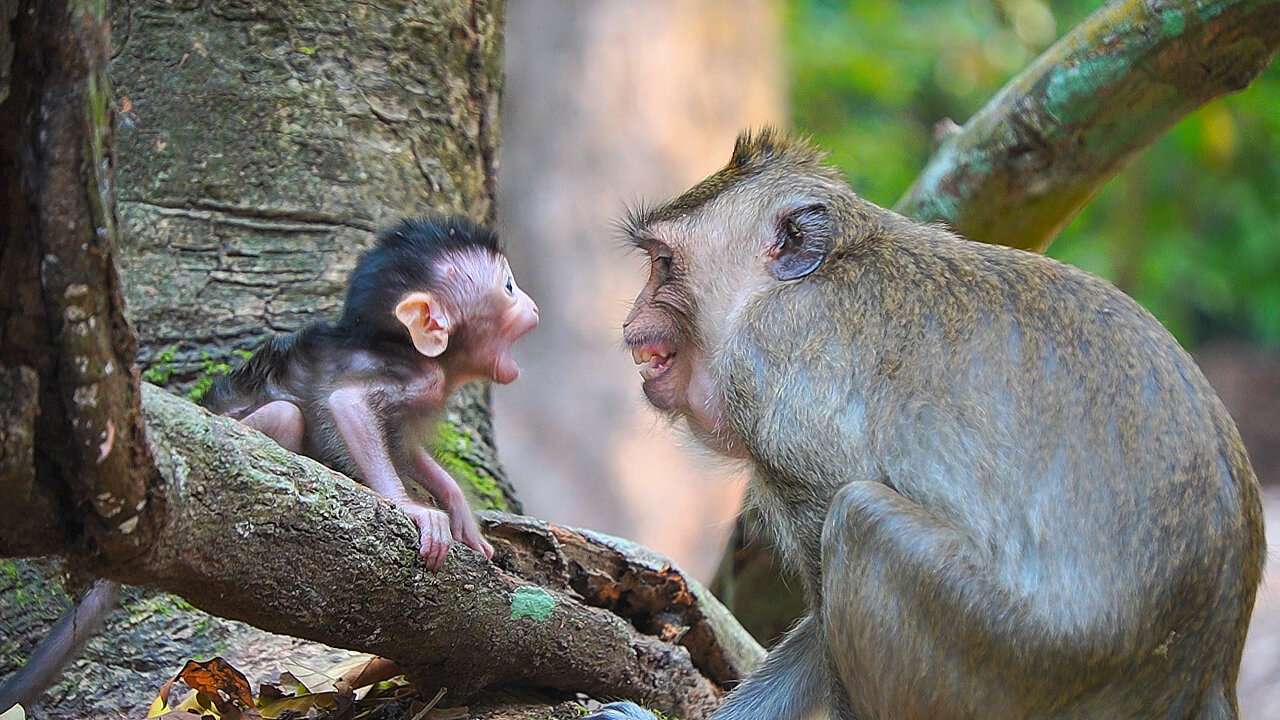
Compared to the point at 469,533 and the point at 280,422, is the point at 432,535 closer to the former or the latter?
the point at 469,533

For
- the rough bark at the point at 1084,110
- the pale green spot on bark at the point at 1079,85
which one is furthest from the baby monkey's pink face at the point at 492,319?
the pale green spot on bark at the point at 1079,85

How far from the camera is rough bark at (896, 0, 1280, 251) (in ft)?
14.6

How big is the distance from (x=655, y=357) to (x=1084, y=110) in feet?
6.50

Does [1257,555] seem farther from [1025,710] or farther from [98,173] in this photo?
[98,173]

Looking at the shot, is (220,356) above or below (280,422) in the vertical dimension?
above

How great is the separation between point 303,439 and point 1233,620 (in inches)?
103

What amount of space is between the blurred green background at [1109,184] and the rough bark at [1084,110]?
21.9ft

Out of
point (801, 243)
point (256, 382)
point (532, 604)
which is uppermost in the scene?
point (801, 243)

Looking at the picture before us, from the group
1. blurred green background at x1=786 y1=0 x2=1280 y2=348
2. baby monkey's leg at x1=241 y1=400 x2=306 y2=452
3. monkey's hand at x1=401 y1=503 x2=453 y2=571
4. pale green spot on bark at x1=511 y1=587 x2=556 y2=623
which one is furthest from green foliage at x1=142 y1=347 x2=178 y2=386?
blurred green background at x1=786 y1=0 x2=1280 y2=348

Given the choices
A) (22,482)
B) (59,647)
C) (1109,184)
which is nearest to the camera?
(22,482)

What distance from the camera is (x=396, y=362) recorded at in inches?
158

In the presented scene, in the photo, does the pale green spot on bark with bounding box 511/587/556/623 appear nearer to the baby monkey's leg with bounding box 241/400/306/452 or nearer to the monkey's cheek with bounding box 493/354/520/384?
the baby monkey's leg with bounding box 241/400/306/452

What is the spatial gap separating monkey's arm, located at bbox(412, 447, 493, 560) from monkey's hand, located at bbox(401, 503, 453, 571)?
263 mm

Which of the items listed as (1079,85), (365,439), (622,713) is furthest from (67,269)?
(1079,85)
